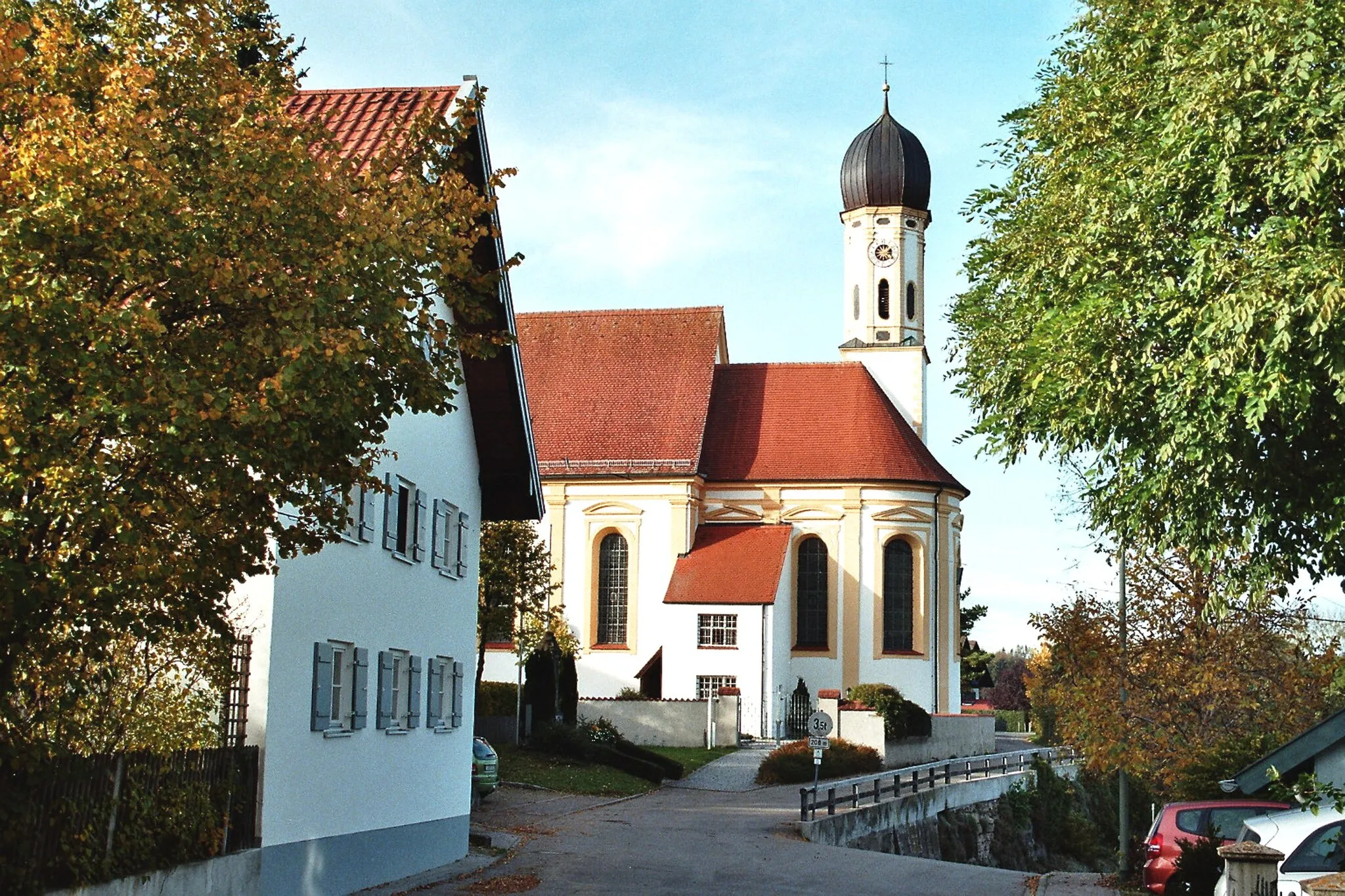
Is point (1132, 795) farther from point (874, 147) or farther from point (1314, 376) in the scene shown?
point (874, 147)

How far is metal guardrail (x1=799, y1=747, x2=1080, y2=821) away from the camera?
28.4 metres

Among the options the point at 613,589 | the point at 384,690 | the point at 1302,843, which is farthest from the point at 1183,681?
the point at 613,589

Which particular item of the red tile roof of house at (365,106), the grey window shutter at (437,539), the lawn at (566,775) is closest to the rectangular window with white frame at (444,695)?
the grey window shutter at (437,539)

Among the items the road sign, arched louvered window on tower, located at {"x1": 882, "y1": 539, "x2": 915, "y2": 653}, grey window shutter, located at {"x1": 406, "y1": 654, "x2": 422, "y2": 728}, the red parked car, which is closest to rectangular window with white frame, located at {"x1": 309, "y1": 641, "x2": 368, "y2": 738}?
grey window shutter, located at {"x1": 406, "y1": 654, "x2": 422, "y2": 728}

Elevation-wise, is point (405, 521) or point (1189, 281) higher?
point (1189, 281)

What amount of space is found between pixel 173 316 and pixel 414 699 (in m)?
11.0

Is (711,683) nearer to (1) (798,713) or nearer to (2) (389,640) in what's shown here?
(1) (798,713)

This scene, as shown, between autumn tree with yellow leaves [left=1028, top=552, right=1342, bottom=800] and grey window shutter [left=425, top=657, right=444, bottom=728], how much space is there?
10.5 metres

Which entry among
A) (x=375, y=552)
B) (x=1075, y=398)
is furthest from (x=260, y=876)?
(x=1075, y=398)

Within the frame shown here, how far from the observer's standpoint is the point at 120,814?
12.0 m

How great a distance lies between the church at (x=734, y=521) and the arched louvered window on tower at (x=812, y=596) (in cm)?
6

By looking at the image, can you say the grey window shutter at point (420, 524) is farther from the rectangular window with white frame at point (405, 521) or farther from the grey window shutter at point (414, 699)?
the grey window shutter at point (414, 699)

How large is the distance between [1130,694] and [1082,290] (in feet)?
38.5

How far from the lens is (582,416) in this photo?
56.7m
